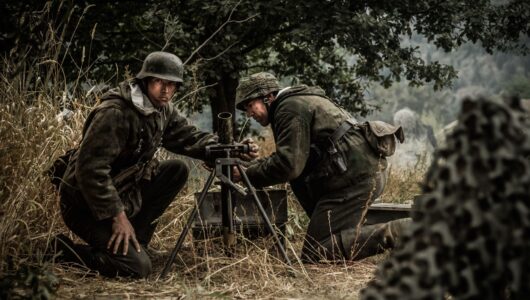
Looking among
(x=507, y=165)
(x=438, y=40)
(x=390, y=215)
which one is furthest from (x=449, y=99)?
(x=507, y=165)

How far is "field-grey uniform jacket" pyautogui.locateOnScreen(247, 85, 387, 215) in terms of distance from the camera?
5578mm

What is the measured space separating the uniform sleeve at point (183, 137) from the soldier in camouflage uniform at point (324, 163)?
1.38 feet

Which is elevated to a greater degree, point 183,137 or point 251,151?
point 183,137

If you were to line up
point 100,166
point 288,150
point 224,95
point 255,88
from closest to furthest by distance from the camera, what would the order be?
point 100,166 < point 288,150 < point 255,88 < point 224,95

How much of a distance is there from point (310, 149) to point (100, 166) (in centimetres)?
183

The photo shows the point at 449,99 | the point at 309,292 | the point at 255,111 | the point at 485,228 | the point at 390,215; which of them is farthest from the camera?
the point at 449,99

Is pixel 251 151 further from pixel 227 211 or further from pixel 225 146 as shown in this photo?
pixel 227 211

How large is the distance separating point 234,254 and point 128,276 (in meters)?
0.85

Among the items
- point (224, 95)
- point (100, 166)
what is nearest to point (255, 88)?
point (100, 166)

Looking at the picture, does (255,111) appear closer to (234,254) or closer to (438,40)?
(234,254)

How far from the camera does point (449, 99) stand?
5697 centimetres

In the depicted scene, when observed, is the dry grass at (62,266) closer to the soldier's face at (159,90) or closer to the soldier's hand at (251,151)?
the soldier's hand at (251,151)

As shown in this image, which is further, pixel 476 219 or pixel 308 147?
pixel 308 147

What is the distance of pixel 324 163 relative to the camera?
228 inches
